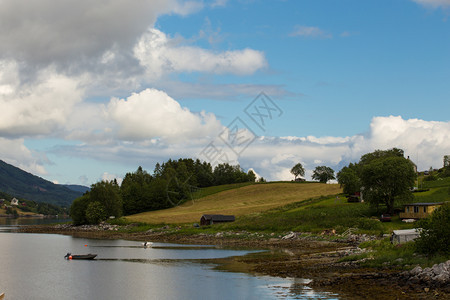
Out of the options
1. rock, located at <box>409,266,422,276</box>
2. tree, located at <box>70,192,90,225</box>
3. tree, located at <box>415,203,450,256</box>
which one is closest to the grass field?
tree, located at <box>70,192,90,225</box>

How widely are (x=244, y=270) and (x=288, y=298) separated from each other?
13.7m

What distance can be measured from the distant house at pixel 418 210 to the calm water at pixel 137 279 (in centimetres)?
3057

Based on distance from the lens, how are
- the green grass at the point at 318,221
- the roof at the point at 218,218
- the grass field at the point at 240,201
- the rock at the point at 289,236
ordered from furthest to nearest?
the grass field at the point at 240,201
the roof at the point at 218,218
the rock at the point at 289,236
the green grass at the point at 318,221

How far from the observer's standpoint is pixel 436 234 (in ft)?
122

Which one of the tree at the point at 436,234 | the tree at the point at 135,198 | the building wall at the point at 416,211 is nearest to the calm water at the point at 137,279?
the tree at the point at 436,234

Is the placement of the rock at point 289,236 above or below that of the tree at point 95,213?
below

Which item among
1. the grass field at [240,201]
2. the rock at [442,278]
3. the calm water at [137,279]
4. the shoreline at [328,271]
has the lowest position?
the calm water at [137,279]

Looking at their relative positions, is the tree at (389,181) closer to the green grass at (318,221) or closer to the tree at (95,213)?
the green grass at (318,221)

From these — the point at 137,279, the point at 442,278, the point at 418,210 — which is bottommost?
the point at 137,279

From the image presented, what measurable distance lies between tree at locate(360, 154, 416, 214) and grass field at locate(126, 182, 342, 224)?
39405mm

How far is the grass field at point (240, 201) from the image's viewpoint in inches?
4697

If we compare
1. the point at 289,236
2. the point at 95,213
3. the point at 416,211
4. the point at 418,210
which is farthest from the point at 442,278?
the point at 95,213

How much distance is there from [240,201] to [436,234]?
350 ft

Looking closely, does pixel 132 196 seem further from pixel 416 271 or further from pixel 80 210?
pixel 416 271
